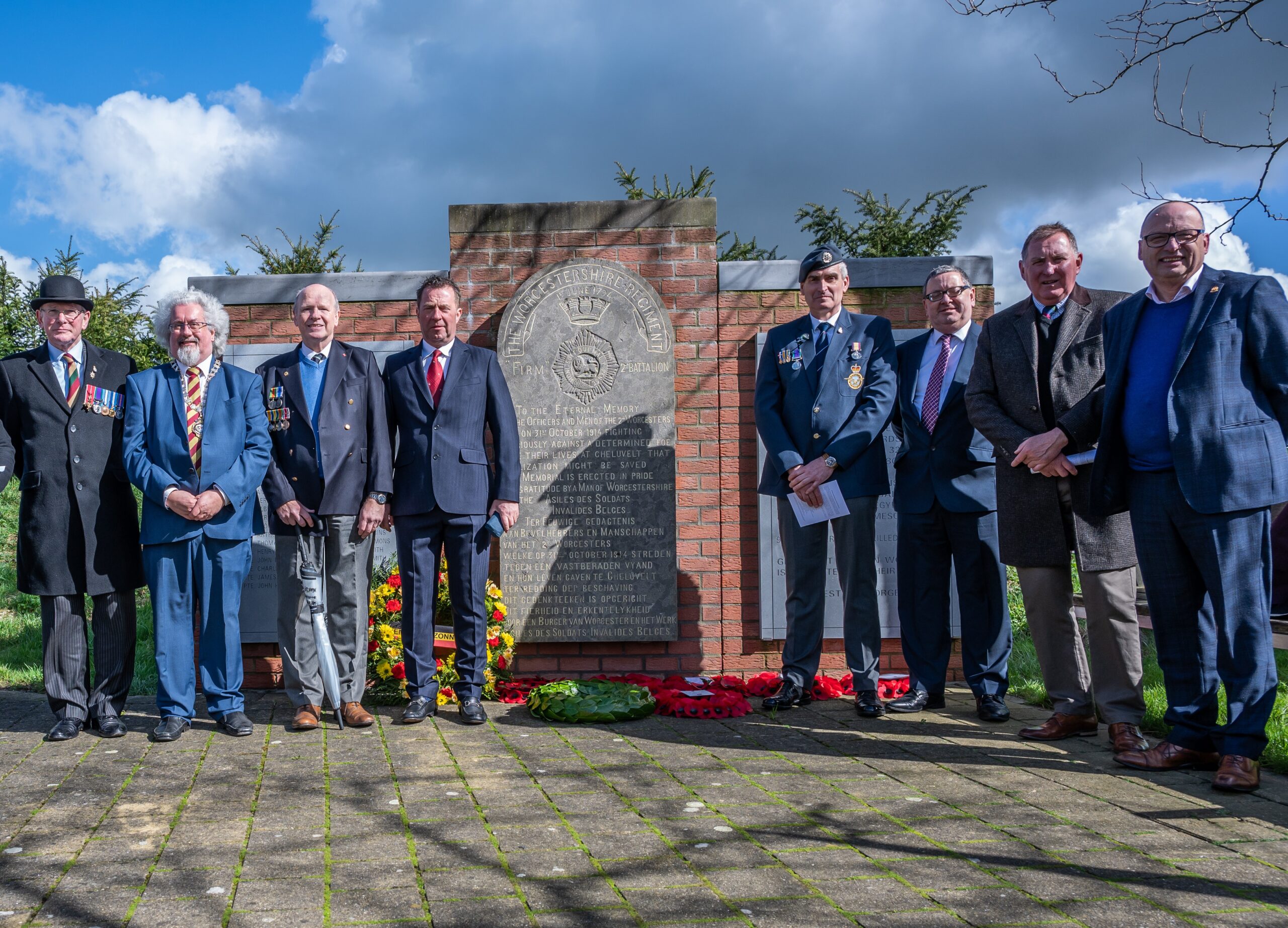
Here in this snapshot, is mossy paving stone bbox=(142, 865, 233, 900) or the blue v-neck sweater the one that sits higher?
the blue v-neck sweater

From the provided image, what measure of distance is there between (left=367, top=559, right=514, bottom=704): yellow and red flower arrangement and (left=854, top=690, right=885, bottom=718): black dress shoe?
1.89 m

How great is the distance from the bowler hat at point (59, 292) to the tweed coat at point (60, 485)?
25 centimetres

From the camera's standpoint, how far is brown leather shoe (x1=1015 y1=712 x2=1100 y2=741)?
446 cm

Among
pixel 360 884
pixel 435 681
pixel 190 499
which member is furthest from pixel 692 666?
pixel 360 884

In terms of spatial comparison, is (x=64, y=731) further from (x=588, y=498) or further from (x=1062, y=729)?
(x=1062, y=729)

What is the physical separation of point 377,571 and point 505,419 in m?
1.57

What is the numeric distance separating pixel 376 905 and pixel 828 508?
3.05 m

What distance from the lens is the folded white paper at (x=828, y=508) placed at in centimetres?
499

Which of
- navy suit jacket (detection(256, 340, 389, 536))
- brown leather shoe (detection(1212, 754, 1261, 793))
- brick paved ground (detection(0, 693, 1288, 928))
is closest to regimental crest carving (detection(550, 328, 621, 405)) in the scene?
navy suit jacket (detection(256, 340, 389, 536))

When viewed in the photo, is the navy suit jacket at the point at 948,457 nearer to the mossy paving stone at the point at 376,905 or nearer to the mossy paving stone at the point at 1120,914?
the mossy paving stone at the point at 1120,914

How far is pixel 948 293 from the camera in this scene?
505 centimetres

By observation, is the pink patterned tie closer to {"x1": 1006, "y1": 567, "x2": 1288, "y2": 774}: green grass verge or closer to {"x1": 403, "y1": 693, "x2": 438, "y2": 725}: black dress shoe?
{"x1": 1006, "y1": 567, "x2": 1288, "y2": 774}: green grass verge

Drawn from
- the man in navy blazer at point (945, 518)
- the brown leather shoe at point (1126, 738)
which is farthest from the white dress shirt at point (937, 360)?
the brown leather shoe at point (1126, 738)

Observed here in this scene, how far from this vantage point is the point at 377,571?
6074mm
